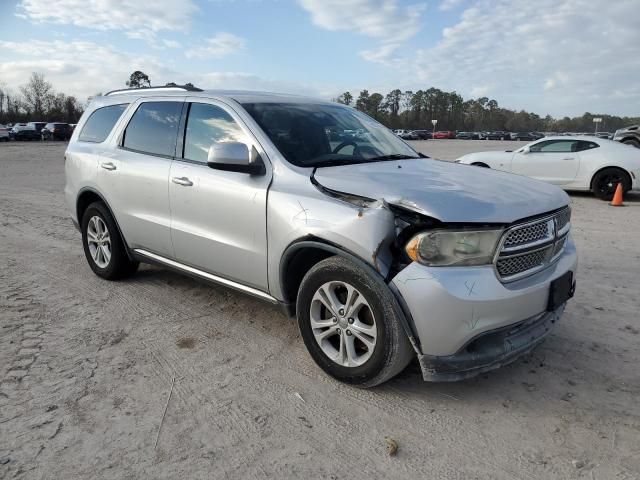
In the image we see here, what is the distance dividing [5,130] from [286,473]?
170 ft

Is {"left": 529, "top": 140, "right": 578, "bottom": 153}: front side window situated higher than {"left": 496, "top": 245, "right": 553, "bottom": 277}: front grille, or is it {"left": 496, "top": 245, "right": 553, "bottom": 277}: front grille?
{"left": 529, "top": 140, "right": 578, "bottom": 153}: front side window

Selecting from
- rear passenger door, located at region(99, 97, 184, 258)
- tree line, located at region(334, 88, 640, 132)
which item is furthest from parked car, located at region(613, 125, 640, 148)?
tree line, located at region(334, 88, 640, 132)

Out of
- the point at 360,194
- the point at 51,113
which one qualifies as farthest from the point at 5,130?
the point at 360,194

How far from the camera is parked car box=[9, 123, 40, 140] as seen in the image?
47.1 meters

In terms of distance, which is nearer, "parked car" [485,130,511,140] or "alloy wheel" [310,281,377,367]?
"alloy wheel" [310,281,377,367]

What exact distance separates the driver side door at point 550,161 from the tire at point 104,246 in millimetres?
9465

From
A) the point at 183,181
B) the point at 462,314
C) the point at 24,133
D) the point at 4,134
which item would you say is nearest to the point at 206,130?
the point at 183,181

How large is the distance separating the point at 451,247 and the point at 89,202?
419 cm

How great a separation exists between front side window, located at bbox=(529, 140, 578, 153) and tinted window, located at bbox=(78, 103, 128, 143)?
981 centimetres

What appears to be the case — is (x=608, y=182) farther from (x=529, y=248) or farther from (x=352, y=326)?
(x=352, y=326)

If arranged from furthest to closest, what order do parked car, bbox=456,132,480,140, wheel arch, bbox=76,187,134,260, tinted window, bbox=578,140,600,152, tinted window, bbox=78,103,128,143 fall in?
parked car, bbox=456,132,480,140 < tinted window, bbox=578,140,600,152 < tinted window, bbox=78,103,128,143 < wheel arch, bbox=76,187,134,260

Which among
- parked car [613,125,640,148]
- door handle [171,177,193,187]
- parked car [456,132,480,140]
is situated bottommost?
parked car [456,132,480,140]

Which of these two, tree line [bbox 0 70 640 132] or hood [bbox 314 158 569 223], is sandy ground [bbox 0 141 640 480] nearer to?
hood [bbox 314 158 569 223]

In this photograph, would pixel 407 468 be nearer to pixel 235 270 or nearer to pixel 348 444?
pixel 348 444
